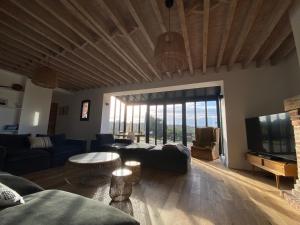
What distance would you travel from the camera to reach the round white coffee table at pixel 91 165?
98.6 inches

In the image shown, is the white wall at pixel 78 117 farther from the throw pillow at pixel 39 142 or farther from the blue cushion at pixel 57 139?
the throw pillow at pixel 39 142

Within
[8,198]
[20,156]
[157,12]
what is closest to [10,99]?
[20,156]

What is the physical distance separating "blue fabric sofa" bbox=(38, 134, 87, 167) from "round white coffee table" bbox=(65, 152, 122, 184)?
1.92 ft

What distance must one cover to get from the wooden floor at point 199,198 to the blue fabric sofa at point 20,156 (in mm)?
254

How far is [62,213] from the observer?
89 centimetres

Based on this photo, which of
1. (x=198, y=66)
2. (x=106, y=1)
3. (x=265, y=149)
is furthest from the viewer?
(x=198, y=66)

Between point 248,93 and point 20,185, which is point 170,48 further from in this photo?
point 248,93

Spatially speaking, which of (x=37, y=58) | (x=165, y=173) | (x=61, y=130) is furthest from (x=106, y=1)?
(x=61, y=130)

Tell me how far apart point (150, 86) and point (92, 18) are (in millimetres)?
3131

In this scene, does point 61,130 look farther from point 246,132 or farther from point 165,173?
point 246,132

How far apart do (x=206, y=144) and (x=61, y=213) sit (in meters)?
5.58

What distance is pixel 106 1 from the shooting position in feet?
7.11

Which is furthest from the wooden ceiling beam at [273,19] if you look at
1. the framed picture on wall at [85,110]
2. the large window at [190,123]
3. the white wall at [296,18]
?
the framed picture on wall at [85,110]

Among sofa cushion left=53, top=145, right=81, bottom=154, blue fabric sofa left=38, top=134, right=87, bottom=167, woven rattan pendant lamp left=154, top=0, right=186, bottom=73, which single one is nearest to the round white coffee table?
blue fabric sofa left=38, top=134, right=87, bottom=167
